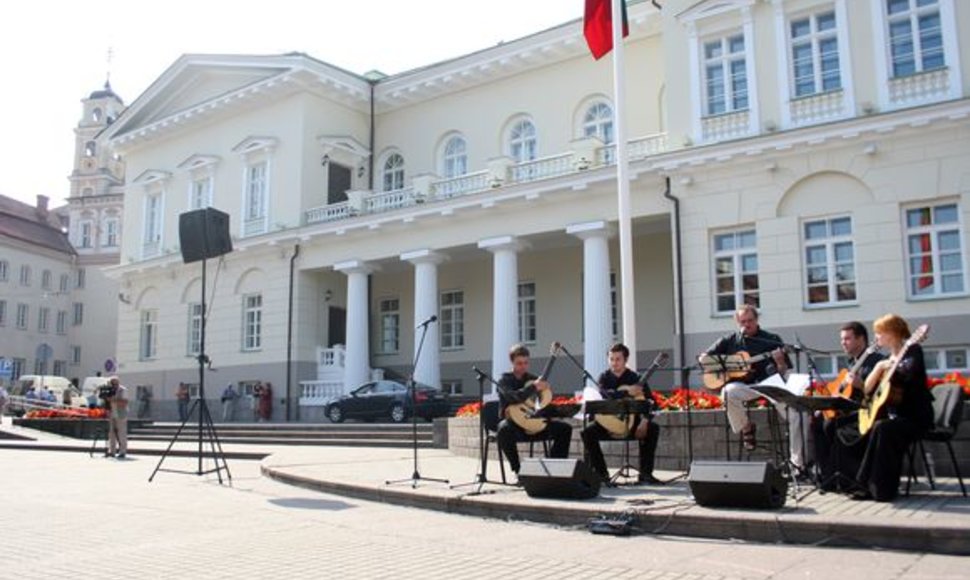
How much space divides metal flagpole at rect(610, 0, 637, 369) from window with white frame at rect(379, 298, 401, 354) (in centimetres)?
1617

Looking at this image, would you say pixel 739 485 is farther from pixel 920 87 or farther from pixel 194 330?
pixel 194 330

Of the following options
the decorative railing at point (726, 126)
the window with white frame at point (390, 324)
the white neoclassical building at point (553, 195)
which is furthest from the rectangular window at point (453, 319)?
the decorative railing at point (726, 126)

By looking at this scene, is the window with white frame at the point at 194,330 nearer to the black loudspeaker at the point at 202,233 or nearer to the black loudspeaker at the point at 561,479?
the black loudspeaker at the point at 202,233

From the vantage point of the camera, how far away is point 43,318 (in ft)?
218

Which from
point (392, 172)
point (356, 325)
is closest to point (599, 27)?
point (356, 325)

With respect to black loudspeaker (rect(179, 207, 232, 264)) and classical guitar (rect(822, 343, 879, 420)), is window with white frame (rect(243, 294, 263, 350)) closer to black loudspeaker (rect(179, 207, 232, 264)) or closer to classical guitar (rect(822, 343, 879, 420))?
black loudspeaker (rect(179, 207, 232, 264))

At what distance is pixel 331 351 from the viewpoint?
28.5 m

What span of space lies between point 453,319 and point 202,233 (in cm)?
1653

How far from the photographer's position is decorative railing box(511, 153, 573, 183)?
22.7 metres

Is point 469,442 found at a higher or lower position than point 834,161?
lower

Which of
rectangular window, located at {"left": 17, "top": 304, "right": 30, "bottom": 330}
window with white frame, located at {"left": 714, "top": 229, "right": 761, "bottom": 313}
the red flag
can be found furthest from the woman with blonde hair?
rectangular window, located at {"left": 17, "top": 304, "right": 30, "bottom": 330}

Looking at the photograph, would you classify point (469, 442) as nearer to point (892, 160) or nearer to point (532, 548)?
point (532, 548)

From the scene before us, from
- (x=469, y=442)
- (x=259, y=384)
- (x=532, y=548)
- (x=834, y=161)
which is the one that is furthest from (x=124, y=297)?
(x=532, y=548)

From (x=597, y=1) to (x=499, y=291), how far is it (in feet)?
31.0
